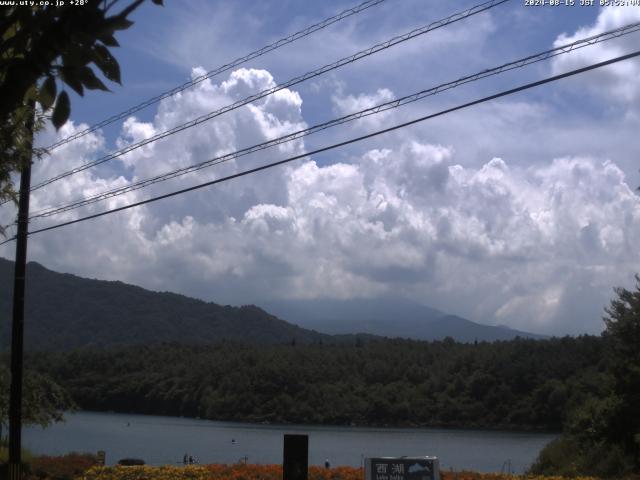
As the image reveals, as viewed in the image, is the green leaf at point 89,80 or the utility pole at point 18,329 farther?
the utility pole at point 18,329

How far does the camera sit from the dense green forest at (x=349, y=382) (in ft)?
237

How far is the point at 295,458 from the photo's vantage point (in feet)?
47.6

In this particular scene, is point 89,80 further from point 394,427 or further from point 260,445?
point 394,427

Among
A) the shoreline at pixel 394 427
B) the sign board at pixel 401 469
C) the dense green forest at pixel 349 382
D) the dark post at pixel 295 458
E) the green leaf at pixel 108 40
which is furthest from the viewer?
the dense green forest at pixel 349 382

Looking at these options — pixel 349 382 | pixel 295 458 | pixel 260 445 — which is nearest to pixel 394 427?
pixel 349 382

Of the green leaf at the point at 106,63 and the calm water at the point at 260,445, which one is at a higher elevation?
the green leaf at the point at 106,63

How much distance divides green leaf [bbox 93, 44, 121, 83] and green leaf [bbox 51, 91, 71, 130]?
0.23m

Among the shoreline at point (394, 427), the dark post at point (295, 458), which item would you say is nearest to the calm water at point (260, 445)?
the shoreline at point (394, 427)

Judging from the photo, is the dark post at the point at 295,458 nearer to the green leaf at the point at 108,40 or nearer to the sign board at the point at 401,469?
the sign board at the point at 401,469

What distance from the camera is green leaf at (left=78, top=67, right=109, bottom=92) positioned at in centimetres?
457

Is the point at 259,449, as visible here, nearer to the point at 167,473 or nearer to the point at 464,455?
the point at 464,455

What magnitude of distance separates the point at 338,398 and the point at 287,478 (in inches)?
2897

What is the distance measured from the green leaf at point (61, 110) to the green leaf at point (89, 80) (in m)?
0.12

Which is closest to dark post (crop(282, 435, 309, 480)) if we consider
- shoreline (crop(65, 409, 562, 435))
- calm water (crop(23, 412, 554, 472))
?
calm water (crop(23, 412, 554, 472))
